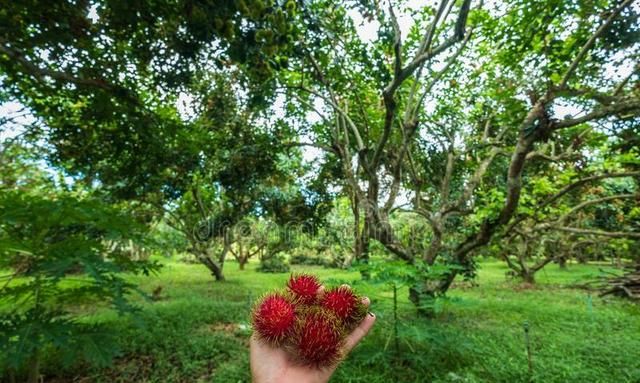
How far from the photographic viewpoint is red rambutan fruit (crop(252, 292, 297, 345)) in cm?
178

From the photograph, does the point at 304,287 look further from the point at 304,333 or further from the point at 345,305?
the point at 304,333

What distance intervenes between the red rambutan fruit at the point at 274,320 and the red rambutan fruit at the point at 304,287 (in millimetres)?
154

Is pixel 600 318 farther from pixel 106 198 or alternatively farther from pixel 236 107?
pixel 106 198

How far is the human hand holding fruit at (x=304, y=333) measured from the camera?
172cm

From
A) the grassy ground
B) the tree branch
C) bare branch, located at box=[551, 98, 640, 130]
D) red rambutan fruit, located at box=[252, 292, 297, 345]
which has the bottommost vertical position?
the grassy ground

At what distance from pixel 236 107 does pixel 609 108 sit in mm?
6373

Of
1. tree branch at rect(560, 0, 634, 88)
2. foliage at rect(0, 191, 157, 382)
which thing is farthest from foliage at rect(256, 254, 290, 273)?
tree branch at rect(560, 0, 634, 88)

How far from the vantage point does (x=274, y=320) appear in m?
1.79

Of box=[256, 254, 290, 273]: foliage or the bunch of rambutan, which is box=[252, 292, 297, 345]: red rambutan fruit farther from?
box=[256, 254, 290, 273]: foliage

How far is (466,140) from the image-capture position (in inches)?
391

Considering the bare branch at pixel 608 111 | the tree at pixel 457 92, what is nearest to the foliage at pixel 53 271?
the tree at pixel 457 92

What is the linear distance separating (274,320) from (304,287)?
0.35 metres

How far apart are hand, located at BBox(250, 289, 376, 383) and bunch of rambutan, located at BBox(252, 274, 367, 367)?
36 millimetres

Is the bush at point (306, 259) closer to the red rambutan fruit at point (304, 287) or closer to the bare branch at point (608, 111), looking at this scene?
the bare branch at point (608, 111)
